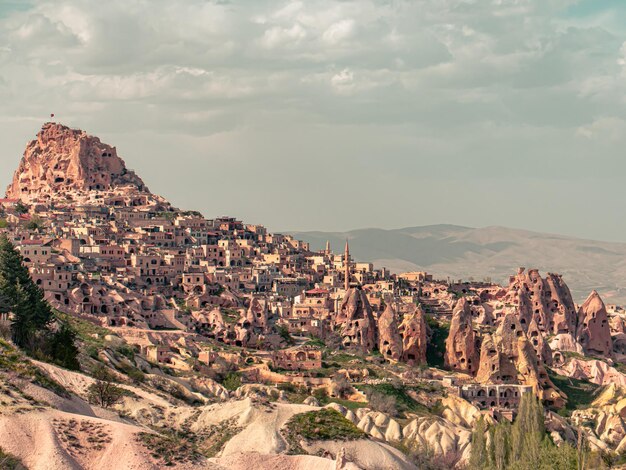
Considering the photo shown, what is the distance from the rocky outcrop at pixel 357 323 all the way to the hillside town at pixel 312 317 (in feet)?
0.62

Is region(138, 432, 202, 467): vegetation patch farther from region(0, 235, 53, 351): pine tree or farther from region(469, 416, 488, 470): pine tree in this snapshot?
region(469, 416, 488, 470): pine tree

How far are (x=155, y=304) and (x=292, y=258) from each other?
4927cm

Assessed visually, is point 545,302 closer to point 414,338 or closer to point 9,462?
point 414,338

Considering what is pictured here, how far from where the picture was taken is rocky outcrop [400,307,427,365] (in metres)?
140

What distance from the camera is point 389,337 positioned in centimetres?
14125

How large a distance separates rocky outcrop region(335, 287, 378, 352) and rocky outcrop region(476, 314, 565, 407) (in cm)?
1383

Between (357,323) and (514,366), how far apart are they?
2112cm

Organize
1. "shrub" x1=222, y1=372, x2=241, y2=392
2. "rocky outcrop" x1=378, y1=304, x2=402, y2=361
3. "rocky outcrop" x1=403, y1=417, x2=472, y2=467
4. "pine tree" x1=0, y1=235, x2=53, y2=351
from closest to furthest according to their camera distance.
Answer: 1. "pine tree" x1=0, y1=235, x2=53, y2=351
2. "rocky outcrop" x1=403, y1=417, x2=472, y2=467
3. "shrub" x1=222, y1=372, x2=241, y2=392
4. "rocky outcrop" x1=378, y1=304, x2=402, y2=361

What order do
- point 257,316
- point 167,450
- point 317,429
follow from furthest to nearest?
point 257,316 < point 317,429 < point 167,450

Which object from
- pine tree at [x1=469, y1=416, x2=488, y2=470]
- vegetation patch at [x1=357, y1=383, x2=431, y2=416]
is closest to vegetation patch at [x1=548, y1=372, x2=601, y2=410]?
vegetation patch at [x1=357, y1=383, x2=431, y2=416]

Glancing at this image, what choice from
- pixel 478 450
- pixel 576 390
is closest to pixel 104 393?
pixel 478 450

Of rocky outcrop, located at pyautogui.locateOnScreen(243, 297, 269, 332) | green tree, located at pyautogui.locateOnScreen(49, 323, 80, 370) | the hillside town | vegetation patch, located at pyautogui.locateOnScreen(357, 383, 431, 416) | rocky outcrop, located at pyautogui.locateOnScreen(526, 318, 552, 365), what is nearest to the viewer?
green tree, located at pyautogui.locateOnScreen(49, 323, 80, 370)

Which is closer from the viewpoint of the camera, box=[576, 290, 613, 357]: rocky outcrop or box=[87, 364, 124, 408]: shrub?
box=[87, 364, 124, 408]: shrub

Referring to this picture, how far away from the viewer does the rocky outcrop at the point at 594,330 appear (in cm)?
16900
